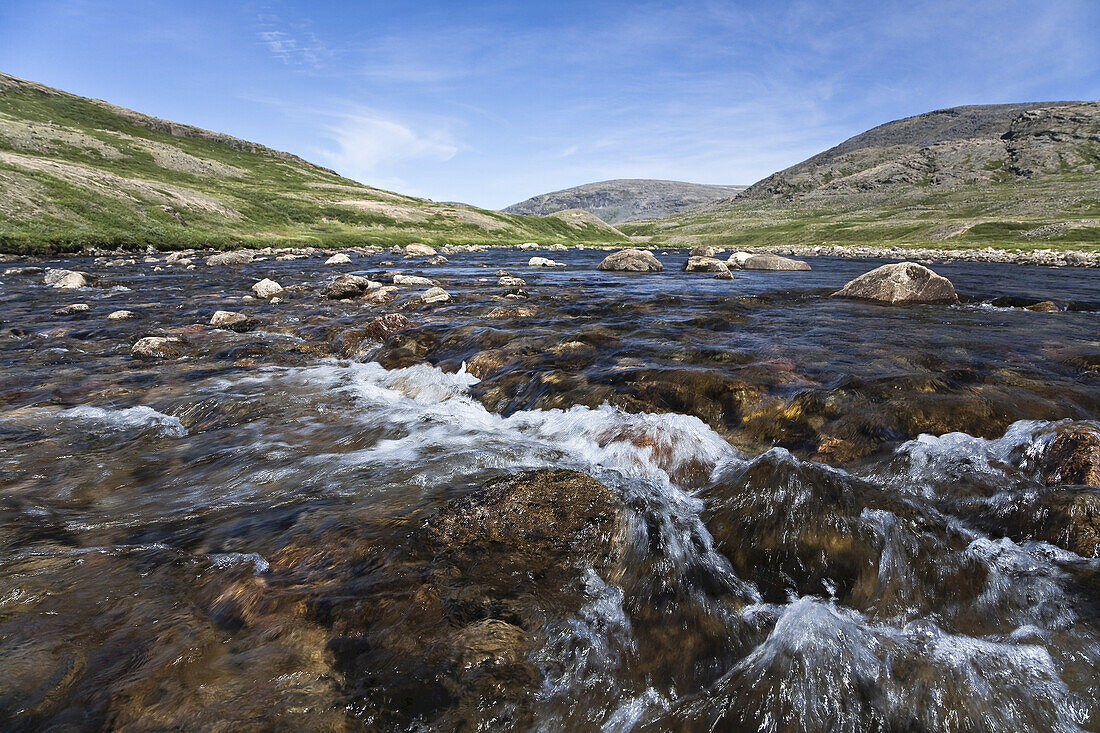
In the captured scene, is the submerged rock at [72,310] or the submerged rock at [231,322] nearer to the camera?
the submerged rock at [231,322]

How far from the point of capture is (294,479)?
600cm

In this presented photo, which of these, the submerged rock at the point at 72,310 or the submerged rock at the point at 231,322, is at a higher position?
the submerged rock at the point at 72,310

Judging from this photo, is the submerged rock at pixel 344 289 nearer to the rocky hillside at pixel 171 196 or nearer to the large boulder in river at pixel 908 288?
the large boulder in river at pixel 908 288

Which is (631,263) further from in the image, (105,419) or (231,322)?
(105,419)

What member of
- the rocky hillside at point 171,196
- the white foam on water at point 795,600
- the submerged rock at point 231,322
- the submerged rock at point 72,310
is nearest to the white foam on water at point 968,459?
the white foam on water at point 795,600

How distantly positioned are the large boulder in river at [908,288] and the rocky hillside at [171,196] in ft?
202

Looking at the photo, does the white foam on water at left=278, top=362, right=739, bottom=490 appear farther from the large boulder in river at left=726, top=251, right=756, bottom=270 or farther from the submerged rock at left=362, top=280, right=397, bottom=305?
the large boulder in river at left=726, top=251, right=756, bottom=270

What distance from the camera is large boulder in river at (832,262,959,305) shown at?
18141mm

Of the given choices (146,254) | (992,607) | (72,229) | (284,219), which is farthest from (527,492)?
(284,219)

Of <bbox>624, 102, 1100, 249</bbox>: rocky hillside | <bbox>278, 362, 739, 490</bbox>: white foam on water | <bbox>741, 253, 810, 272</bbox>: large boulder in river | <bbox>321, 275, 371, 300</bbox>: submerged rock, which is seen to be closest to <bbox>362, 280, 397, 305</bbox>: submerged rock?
<bbox>321, 275, 371, 300</bbox>: submerged rock

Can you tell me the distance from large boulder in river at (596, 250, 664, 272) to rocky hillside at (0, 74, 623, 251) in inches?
1876

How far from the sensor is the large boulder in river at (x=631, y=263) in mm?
37000

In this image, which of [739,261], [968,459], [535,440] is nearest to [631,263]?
[739,261]

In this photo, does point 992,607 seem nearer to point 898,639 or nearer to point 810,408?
point 898,639
